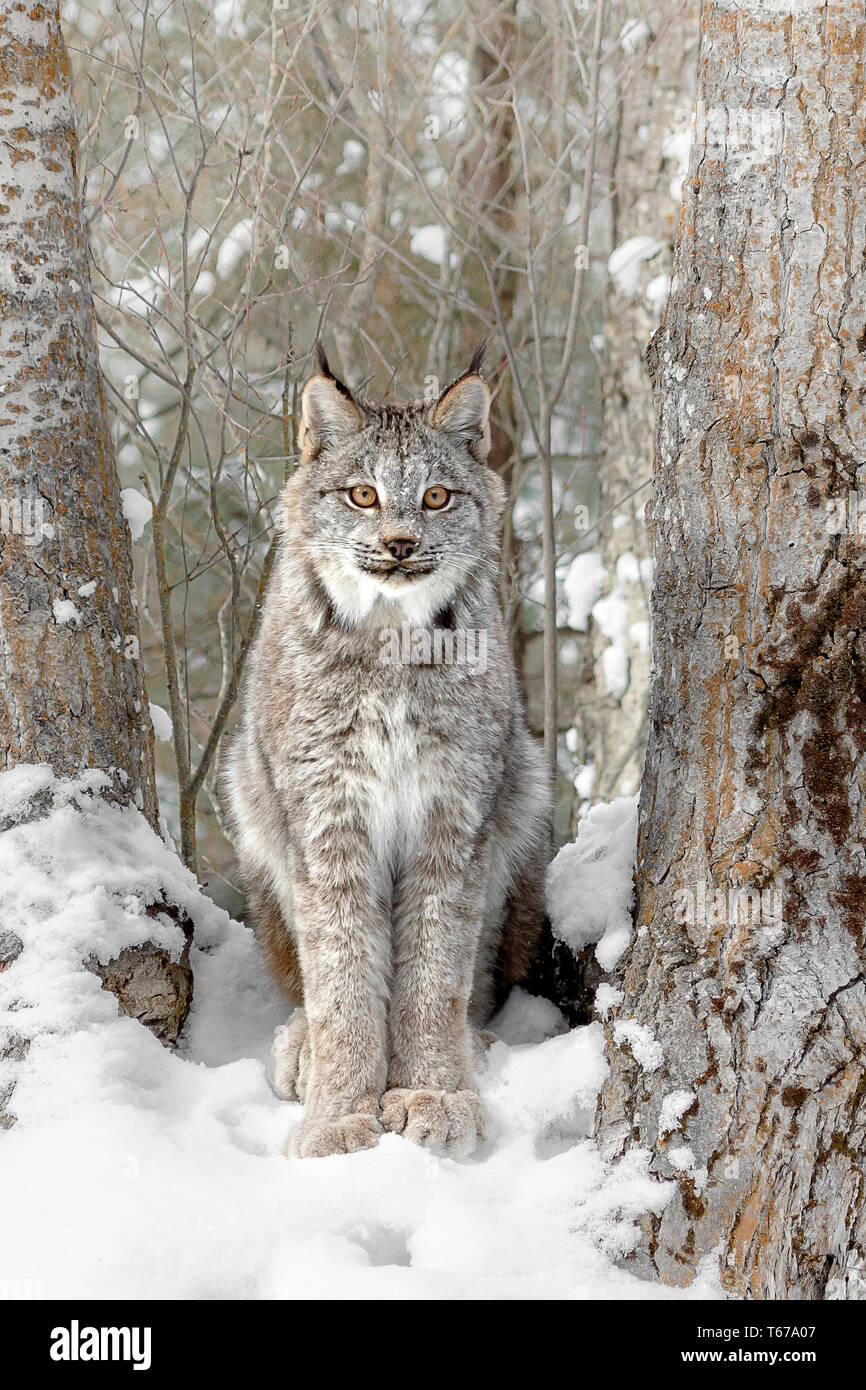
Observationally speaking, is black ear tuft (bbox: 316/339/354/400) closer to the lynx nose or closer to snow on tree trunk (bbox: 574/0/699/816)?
the lynx nose

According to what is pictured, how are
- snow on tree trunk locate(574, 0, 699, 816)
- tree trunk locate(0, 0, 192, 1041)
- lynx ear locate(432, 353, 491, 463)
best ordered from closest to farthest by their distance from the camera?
1. tree trunk locate(0, 0, 192, 1041)
2. lynx ear locate(432, 353, 491, 463)
3. snow on tree trunk locate(574, 0, 699, 816)

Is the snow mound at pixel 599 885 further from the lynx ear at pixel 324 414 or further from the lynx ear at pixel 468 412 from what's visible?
the lynx ear at pixel 324 414

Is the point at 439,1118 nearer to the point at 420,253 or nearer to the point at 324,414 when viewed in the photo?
the point at 324,414

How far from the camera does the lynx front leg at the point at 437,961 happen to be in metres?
3.36

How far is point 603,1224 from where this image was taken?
2.69 m

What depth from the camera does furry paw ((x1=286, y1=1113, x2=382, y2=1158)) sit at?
Result: 302 cm

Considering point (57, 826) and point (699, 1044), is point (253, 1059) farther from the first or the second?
point (699, 1044)

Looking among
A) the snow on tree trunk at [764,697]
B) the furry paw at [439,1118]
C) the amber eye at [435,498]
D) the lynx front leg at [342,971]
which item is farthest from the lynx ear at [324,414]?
the furry paw at [439,1118]

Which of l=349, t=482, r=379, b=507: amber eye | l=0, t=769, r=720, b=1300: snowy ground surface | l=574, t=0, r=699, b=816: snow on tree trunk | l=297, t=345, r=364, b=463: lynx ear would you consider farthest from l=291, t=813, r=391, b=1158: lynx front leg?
l=574, t=0, r=699, b=816: snow on tree trunk

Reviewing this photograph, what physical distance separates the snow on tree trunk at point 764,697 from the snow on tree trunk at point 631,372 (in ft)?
13.6

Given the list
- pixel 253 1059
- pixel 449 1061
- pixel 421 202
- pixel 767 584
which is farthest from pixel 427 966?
pixel 421 202

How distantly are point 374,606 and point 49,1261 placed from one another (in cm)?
183

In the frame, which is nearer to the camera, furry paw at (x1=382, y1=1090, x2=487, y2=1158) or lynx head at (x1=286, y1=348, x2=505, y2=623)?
furry paw at (x1=382, y1=1090, x2=487, y2=1158)

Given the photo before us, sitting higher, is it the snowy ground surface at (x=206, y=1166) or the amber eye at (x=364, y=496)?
the amber eye at (x=364, y=496)
